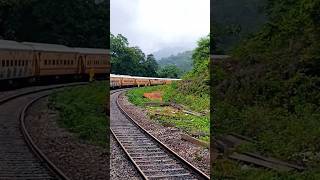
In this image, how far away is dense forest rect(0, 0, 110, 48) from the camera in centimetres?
1361

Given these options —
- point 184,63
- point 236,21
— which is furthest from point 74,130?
point 184,63

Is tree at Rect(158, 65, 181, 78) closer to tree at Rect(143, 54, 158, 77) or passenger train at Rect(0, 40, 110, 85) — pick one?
tree at Rect(143, 54, 158, 77)

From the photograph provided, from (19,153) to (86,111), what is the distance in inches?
214

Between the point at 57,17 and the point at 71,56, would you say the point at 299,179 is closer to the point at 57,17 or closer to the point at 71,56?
the point at 57,17

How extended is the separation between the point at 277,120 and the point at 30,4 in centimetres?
914

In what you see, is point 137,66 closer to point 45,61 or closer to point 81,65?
point 81,65

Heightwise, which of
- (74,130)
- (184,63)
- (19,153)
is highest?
(184,63)

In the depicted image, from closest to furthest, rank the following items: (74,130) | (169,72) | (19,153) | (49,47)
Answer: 1. (19,153)
2. (74,130)
3. (49,47)
4. (169,72)

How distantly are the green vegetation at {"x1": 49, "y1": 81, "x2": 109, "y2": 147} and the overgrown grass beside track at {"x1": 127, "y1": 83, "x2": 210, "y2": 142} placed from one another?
275 cm

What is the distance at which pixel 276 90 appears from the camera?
52.3 ft

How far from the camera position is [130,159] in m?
10.6

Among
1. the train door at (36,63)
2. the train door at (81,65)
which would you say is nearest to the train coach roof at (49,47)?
the train door at (36,63)

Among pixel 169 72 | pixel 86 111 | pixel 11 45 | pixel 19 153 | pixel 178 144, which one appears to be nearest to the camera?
pixel 19 153

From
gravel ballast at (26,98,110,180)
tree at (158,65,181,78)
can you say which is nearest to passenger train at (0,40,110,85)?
gravel ballast at (26,98,110,180)
